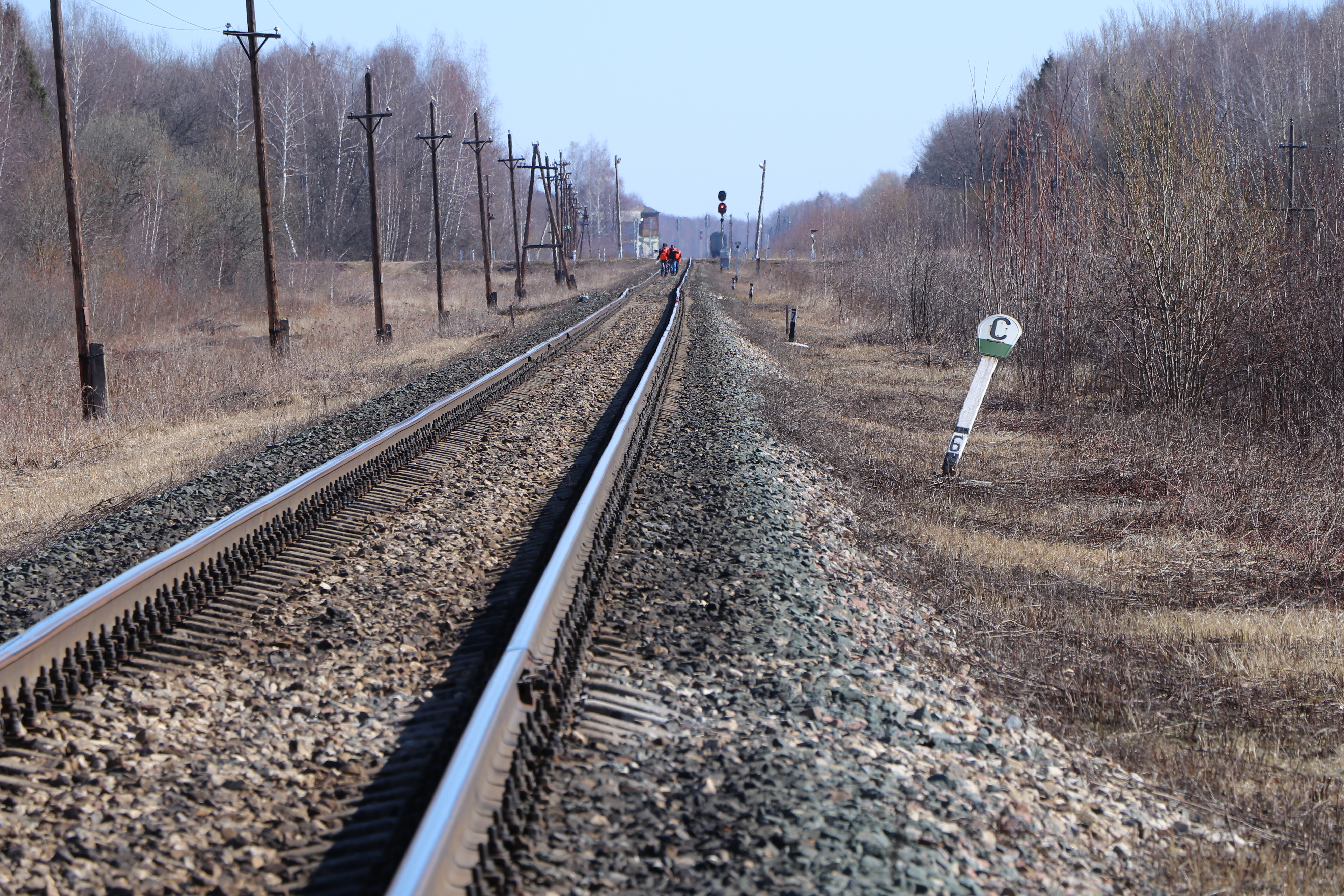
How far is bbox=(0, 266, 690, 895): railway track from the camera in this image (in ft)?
8.87

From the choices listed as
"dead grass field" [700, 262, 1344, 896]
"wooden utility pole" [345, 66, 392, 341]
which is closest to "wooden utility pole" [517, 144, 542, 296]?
"wooden utility pole" [345, 66, 392, 341]

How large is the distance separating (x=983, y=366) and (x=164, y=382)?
12347 mm

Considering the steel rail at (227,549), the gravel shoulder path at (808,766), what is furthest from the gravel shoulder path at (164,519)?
the gravel shoulder path at (808,766)

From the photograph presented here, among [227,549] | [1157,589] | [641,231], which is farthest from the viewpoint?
[641,231]

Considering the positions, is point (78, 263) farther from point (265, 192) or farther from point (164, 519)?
point (164, 519)

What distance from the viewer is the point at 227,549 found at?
5.07 metres

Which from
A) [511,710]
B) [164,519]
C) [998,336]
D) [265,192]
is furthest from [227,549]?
[265,192]

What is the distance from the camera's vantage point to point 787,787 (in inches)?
123

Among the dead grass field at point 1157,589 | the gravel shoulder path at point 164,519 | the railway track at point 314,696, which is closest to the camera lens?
the railway track at point 314,696

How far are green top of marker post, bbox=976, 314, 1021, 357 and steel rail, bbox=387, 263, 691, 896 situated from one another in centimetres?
436

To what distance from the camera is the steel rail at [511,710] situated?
2447 millimetres

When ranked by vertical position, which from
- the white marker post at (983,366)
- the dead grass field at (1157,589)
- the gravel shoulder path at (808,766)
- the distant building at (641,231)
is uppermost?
the distant building at (641,231)

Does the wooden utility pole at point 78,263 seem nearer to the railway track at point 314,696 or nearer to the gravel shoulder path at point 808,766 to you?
the railway track at point 314,696

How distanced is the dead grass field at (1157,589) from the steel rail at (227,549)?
11.7ft
